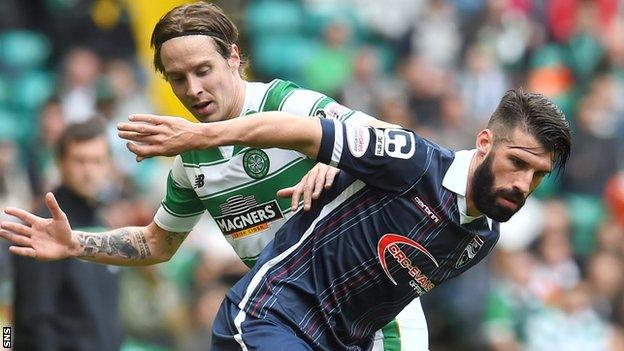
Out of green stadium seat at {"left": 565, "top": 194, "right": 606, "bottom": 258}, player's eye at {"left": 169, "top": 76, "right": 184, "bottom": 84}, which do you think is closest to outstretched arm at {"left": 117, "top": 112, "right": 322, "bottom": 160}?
player's eye at {"left": 169, "top": 76, "right": 184, "bottom": 84}

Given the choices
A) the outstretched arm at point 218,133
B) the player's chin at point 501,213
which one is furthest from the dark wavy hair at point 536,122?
the outstretched arm at point 218,133

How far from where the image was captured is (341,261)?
5.18 m

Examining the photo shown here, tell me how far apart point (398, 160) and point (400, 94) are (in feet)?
25.3

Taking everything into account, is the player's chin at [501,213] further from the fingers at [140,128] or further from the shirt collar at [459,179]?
the fingers at [140,128]

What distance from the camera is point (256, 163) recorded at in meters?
5.57

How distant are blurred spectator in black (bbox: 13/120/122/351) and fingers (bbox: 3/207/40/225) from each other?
135 cm

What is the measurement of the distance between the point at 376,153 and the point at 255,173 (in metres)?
0.80

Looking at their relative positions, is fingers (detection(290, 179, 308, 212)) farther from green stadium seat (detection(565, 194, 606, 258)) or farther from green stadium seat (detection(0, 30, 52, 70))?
green stadium seat (detection(565, 194, 606, 258))

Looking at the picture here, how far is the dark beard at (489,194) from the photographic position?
16.4 ft

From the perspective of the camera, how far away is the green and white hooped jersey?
556cm

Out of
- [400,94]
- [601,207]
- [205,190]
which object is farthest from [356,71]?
[205,190]

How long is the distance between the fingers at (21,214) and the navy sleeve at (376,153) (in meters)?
1.31

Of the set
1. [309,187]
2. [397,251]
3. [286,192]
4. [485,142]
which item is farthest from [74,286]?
[485,142]

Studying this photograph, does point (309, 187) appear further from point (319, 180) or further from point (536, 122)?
point (536, 122)
